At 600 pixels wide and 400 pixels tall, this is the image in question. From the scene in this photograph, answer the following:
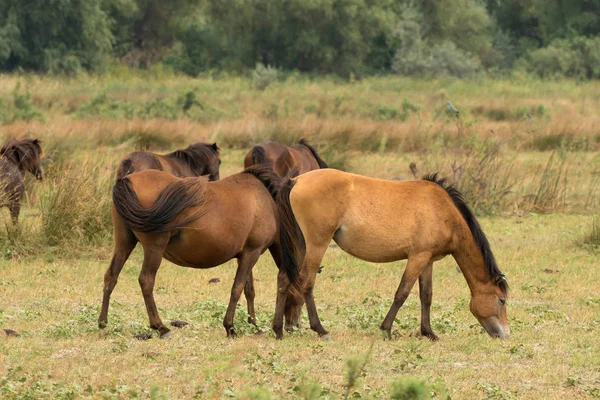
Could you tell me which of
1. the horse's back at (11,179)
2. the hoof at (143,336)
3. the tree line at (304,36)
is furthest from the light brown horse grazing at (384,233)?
the tree line at (304,36)

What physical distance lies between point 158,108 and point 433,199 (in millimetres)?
19269

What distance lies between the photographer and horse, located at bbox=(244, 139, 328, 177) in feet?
45.9

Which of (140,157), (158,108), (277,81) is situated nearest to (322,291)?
(140,157)

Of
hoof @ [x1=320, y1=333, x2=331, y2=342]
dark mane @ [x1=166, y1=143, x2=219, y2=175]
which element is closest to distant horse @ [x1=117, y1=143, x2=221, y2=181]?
dark mane @ [x1=166, y1=143, x2=219, y2=175]

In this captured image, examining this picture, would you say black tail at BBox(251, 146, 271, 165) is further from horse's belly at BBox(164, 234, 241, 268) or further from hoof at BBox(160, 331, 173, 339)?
hoof at BBox(160, 331, 173, 339)

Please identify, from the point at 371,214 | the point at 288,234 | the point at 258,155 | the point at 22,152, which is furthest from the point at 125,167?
the point at 371,214

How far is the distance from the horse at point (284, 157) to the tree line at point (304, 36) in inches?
1016

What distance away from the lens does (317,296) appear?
33.1 feet

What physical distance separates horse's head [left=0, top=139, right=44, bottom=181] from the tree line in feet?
87.7

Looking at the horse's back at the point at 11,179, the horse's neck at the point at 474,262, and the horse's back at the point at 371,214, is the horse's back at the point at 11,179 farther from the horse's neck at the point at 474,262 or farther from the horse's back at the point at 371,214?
the horse's neck at the point at 474,262

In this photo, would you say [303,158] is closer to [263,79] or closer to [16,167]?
[16,167]

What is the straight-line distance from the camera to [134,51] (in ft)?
164

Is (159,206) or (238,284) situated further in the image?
(238,284)

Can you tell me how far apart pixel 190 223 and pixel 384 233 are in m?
1.57
